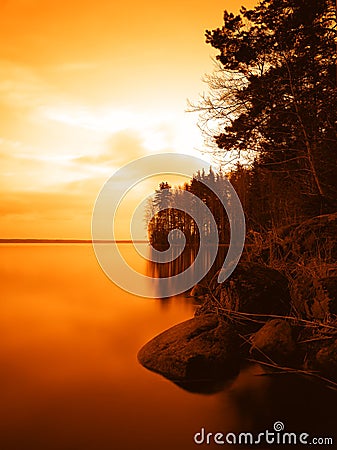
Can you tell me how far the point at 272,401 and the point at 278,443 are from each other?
1248 millimetres

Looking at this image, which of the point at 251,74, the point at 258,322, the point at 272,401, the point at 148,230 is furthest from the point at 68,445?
the point at 148,230

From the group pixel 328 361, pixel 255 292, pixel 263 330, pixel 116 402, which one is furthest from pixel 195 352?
pixel 255 292

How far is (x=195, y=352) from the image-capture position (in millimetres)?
7207

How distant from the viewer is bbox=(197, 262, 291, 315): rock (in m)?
9.27

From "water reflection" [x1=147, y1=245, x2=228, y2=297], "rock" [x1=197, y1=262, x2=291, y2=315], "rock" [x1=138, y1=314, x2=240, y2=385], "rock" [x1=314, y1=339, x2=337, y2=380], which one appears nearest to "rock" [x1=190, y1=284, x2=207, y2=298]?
"water reflection" [x1=147, y1=245, x2=228, y2=297]

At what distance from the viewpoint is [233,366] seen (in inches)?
295

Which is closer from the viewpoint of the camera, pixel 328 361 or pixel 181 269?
pixel 328 361

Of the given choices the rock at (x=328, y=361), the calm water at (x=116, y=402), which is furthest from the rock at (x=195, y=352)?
the rock at (x=328, y=361)

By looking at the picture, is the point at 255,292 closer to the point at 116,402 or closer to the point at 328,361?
the point at 328,361

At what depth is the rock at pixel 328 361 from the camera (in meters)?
6.83

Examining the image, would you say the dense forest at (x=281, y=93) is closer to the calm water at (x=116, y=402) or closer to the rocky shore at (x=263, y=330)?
the rocky shore at (x=263, y=330)

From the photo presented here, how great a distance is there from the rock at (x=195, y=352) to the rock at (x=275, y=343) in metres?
0.47

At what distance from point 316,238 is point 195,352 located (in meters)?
5.61

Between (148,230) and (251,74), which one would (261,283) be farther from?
(148,230)
